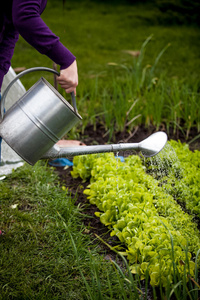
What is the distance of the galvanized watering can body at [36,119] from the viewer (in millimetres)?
1581

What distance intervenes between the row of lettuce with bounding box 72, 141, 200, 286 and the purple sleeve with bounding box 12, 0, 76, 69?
875 mm

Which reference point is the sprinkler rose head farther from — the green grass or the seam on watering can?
the green grass

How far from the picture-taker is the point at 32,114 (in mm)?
1580

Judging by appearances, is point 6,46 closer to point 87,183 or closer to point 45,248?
point 45,248

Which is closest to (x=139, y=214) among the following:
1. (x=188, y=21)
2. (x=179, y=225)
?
(x=179, y=225)

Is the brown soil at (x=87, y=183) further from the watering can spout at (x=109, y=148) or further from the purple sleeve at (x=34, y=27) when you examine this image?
the purple sleeve at (x=34, y=27)

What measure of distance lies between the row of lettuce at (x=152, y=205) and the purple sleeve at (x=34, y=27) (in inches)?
34.5

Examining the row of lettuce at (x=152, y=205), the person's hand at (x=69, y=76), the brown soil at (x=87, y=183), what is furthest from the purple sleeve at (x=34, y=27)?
the row of lettuce at (x=152, y=205)

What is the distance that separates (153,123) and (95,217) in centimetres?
126

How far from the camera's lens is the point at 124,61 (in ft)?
16.9

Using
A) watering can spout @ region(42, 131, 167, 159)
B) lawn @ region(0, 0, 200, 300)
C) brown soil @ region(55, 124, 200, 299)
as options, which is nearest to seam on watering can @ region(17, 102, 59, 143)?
watering can spout @ region(42, 131, 167, 159)

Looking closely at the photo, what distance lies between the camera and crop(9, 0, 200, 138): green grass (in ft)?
10.6

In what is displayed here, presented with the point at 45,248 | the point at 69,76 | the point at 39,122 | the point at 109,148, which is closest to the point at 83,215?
the point at 45,248

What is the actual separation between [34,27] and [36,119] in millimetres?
372
